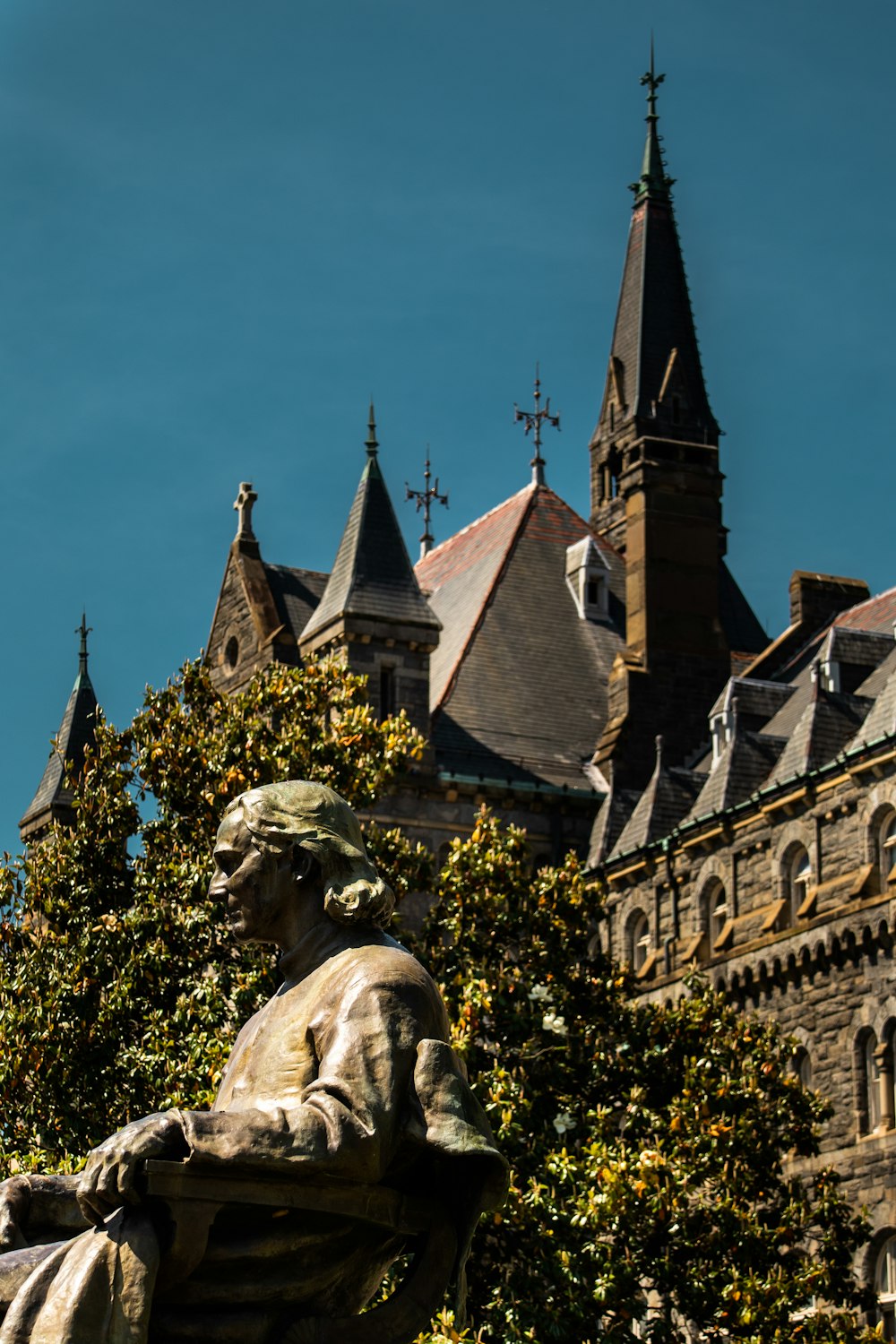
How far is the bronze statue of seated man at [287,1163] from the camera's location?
7.43 meters

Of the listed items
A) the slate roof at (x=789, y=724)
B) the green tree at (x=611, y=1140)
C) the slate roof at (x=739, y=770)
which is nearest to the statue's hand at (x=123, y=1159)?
the green tree at (x=611, y=1140)

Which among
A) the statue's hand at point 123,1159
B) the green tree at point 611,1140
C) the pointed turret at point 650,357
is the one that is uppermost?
the pointed turret at point 650,357

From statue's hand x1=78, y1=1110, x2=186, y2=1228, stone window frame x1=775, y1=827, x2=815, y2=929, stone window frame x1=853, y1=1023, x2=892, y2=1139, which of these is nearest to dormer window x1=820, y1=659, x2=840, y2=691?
stone window frame x1=775, y1=827, x2=815, y2=929

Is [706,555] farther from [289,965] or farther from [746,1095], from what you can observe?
[289,965]

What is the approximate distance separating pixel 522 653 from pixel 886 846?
16.2 meters

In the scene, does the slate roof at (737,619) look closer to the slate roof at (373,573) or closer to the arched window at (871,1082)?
the slate roof at (373,573)

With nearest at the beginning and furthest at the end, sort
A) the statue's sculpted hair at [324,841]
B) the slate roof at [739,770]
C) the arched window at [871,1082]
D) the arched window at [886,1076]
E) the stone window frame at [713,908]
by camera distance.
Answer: the statue's sculpted hair at [324,841]
the arched window at [886,1076]
the arched window at [871,1082]
the stone window frame at [713,908]
the slate roof at [739,770]

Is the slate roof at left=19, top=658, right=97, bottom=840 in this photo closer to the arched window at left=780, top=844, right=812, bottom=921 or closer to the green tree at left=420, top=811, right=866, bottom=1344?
the arched window at left=780, top=844, right=812, bottom=921

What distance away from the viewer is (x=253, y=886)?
8398 millimetres

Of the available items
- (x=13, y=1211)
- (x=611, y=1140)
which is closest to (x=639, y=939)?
(x=611, y=1140)

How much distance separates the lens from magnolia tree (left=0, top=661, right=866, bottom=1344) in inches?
1192

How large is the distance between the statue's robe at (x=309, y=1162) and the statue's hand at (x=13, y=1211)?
30 centimetres

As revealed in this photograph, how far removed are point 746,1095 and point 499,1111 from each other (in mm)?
4531

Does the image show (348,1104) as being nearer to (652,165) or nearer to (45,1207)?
(45,1207)
